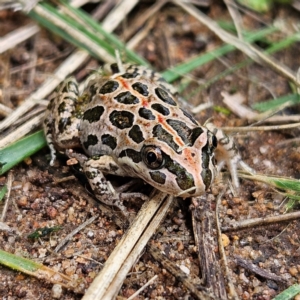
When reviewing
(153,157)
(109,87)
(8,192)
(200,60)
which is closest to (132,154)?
(153,157)


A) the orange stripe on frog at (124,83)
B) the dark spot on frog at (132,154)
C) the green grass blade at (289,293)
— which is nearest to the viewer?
the green grass blade at (289,293)

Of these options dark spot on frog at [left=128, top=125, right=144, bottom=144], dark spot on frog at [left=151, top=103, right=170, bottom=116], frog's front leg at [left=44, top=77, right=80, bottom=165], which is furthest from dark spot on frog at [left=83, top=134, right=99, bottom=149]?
dark spot on frog at [left=151, top=103, right=170, bottom=116]

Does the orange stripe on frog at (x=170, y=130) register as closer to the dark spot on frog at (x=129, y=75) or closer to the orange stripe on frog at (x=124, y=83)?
the orange stripe on frog at (x=124, y=83)

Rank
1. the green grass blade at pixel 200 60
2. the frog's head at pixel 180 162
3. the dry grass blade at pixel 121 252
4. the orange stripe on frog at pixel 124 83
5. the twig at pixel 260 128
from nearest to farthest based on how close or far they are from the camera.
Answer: the dry grass blade at pixel 121 252 → the frog's head at pixel 180 162 → the orange stripe on frog at pixel 124 83 → the twig at pixel 260 128 → the green grass blade at pixel 200 60

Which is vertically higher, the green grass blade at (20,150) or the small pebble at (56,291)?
the green grass blade at (20,150)

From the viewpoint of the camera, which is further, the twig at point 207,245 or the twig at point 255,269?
the twig at point 255,269

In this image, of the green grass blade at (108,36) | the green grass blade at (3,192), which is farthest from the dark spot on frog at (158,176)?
the green grass blade at (108,36)

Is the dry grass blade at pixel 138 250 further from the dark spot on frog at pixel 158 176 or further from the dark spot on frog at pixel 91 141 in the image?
the dark spot on frog at pixel 91 141

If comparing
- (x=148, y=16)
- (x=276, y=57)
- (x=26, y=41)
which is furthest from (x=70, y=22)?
(x=276, y=57)

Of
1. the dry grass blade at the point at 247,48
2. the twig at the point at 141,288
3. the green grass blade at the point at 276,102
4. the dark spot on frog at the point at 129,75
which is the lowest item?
the twig at the point at 141,288

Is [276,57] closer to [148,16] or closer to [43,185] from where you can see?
[148,16]
